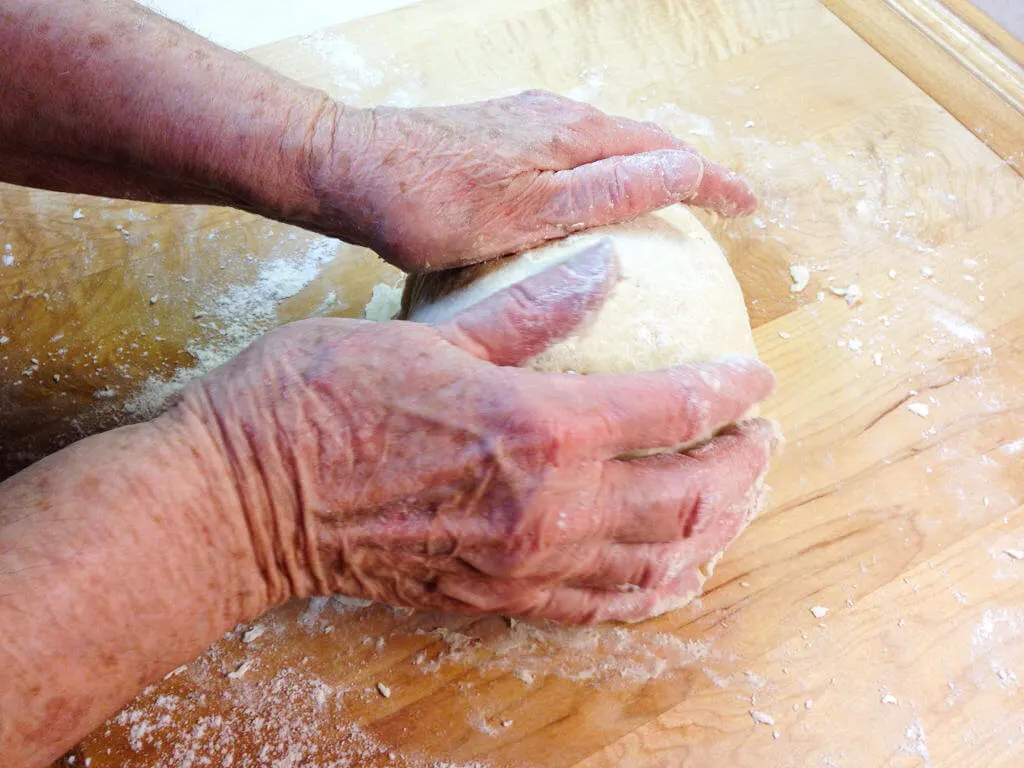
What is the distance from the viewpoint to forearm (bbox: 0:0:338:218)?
47.0 inches

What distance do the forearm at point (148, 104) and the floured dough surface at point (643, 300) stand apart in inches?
12.4

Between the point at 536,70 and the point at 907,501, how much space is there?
4.50 ft

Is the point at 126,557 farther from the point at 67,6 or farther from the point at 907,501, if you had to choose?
the point at 907,501

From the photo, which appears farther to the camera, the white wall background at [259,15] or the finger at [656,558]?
the white wall background at [259,15]

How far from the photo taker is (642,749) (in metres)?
1.28

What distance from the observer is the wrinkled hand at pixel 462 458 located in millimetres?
1085

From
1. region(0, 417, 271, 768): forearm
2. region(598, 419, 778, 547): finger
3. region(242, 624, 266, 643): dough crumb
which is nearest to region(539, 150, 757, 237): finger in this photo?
region(598, 419, 778, 547): finger

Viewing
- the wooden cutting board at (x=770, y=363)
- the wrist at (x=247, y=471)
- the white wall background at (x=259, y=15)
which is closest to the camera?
the wrist at (x=247, y=471)

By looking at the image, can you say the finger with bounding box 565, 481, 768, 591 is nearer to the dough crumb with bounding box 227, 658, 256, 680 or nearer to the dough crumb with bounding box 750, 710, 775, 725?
the dough crumb with bounding box 750, 710, 775, 725

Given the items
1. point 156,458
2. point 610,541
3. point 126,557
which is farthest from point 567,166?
point 126,557

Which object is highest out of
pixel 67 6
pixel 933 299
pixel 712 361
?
pixel 67 6

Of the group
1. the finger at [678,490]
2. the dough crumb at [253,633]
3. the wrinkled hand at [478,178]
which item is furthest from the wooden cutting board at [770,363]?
the wrinkled hand at [478,178]

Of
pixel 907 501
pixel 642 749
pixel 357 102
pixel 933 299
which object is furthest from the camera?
pixel 357 102

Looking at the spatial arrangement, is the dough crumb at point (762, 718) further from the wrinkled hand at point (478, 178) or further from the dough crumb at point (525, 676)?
the wrinkled hand at point (478, 178)
